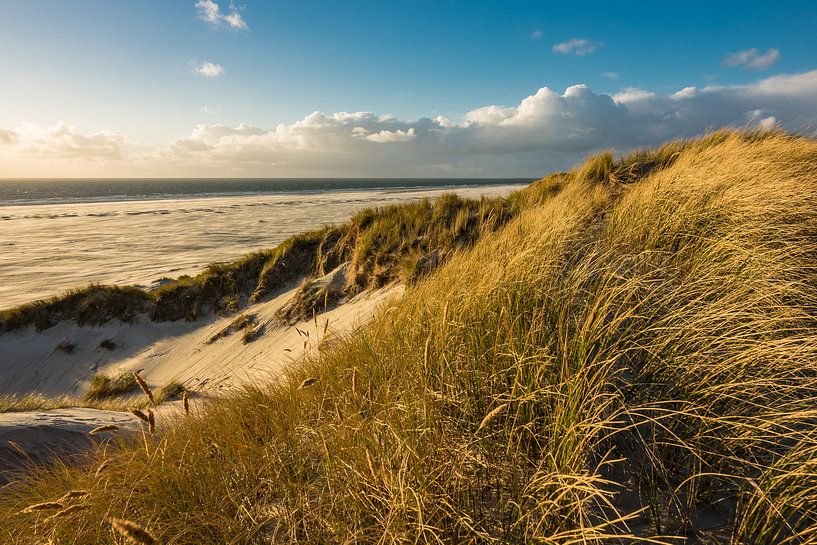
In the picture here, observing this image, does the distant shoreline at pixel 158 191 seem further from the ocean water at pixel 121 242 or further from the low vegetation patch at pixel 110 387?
the low vegetation patch at pixel 110 387

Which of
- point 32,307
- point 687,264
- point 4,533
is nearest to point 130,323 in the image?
point 32,307

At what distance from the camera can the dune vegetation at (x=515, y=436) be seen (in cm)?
162

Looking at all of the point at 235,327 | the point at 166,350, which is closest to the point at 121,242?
the point at 166,350

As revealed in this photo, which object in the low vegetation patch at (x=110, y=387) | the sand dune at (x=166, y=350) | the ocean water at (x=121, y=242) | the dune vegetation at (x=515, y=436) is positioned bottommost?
the low vegetation patch at (x=110, y=387)

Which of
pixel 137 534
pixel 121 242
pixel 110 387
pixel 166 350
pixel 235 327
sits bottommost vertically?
pixel 110 387

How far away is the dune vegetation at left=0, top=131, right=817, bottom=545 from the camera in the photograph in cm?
162

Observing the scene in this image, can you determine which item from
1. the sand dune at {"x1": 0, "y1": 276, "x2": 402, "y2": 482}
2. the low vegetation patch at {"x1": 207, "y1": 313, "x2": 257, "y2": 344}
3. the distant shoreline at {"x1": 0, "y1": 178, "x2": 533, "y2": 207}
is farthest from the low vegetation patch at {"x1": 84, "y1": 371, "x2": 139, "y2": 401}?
the distant shoreline at {"x1": 0, "y1": 178, "x2": 533, "y2": 207}

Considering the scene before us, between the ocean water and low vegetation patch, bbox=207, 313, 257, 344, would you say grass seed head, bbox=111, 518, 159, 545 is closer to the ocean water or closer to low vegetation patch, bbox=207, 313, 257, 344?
low vegetation patch, bbox=207, 313, 257, 344

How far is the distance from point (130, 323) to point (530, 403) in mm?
11777

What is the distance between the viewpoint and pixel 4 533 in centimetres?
A: 207

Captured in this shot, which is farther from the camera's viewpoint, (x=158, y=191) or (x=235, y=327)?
(x=158, y=191)

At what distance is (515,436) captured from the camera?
78.2 inches

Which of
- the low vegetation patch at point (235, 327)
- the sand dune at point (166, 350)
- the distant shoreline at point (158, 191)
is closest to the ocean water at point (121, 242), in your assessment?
the sand dune at point (166, 350)

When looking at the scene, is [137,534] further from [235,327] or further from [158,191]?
[158,191]
